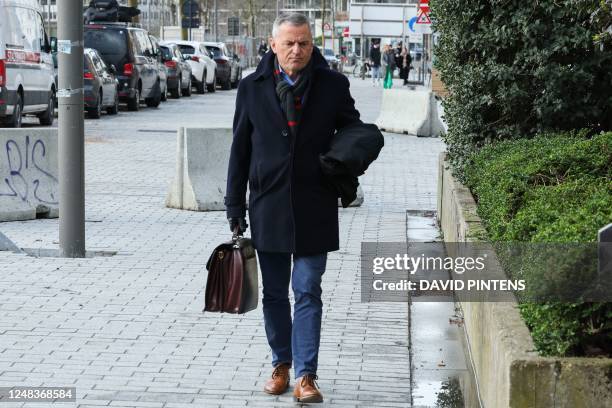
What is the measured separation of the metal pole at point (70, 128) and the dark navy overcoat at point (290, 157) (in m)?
4.10

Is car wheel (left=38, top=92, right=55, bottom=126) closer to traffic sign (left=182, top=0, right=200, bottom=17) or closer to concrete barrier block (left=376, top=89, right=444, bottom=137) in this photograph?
concrete barrier block (left=376, top=89, right=444, bottom=137)

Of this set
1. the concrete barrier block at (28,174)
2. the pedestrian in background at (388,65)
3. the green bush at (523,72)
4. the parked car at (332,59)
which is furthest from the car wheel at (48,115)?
the parked car at (332,59)

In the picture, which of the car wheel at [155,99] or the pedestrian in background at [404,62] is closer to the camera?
the car wheel at [155,99]

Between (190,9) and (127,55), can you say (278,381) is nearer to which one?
(127,55)

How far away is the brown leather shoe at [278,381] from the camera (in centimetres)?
605

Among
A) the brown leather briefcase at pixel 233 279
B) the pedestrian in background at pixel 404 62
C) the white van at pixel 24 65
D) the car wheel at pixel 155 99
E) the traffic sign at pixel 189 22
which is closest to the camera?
the brown leather briefcase at pixel 233 279

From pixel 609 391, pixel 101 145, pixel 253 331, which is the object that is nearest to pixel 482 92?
pixel 253 331

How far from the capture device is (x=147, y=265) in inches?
381

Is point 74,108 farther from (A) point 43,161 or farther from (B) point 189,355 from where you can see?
(B) point 189,355

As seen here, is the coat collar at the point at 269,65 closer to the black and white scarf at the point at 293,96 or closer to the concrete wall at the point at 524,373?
the black and white scarf at the point at 293,96

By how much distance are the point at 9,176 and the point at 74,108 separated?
7.42 feet

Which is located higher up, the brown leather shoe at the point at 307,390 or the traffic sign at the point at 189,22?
the traffic sign at the point at 189,22

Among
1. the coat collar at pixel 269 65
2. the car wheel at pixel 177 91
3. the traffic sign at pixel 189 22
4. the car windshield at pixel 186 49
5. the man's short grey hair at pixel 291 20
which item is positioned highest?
the man's short grey hair at pixel 291 20

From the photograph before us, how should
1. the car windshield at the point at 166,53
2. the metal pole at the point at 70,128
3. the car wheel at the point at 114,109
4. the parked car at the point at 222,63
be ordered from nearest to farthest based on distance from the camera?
the metal pole at the point at 70,128 → the car wheel at the point at 114,109 → the car windshield at the point at 166,53 → the parked car at the point at 222,63
